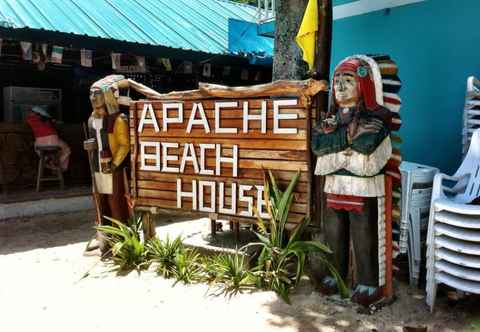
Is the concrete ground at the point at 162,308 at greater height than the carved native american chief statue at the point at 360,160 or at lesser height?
lesser

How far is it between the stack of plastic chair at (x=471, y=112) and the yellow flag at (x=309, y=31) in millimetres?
1470

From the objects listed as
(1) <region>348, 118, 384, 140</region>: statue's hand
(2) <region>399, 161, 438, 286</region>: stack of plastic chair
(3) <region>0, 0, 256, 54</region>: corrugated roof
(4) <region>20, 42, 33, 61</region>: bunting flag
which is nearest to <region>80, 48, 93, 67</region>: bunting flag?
(3) <region>0, 0, 256, 54</region>: corrugated roof

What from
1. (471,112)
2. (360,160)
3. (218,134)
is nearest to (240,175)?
(218,134)

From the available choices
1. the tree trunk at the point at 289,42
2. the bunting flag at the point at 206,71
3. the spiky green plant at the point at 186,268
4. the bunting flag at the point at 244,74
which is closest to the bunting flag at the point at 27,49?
the bunting flag at the point at 206,71

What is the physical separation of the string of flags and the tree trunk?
126 inches

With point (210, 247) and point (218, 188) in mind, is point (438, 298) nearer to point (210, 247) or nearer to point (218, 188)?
point (218, 188)

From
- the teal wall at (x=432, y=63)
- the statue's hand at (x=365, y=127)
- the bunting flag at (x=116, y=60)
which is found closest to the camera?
the statue's hand at (x=365, y=127)

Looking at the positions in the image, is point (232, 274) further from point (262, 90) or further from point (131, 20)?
point (131, 20)

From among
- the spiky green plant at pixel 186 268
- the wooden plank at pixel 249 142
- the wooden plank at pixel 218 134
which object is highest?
the wooden plank at pixel 218 134

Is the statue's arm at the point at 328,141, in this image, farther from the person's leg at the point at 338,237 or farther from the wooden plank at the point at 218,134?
the person's leg at the point at 338,237

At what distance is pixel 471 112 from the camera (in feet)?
13.4

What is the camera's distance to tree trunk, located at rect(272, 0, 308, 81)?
16.5 feet

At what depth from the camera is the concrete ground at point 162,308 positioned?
10.6 feet

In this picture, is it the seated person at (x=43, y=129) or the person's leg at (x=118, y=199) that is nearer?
the person's leg at (x=118, y=199)
